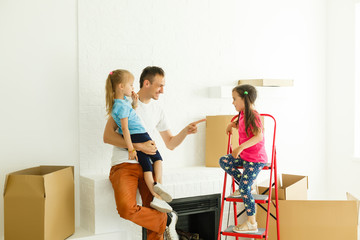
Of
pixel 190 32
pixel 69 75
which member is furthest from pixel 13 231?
pixel 190 32

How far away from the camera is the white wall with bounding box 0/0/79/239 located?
10.1 feet

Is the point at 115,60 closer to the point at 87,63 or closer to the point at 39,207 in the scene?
the point at 87,63

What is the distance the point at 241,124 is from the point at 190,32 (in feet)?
3.92

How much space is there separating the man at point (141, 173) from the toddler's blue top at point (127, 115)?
91 millimetres

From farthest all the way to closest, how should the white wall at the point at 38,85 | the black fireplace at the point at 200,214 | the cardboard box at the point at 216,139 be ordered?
the cardboard box at the point at 216,139 → the black fireplace at the point at 200,214 → the white wall at the point at 38,85

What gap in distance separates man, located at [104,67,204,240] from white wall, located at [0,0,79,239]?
0.46 m

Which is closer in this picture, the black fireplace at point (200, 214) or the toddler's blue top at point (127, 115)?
the toddler's blue top at point (127, 115)

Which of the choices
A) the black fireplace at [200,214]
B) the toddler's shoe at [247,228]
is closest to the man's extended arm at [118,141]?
the black fireplace at [200,214]

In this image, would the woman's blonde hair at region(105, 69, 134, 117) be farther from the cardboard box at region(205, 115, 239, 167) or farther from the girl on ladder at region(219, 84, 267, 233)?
the cardboard box at region(205, 115, 239, 167)

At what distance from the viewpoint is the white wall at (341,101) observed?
449 centimetres

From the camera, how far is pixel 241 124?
122 inches

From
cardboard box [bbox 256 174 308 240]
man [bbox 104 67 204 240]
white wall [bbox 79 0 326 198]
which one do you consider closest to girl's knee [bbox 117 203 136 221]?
man [bbox 104 67 204 240]

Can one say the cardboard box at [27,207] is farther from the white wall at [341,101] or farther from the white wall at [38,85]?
the white wall at [341,101]

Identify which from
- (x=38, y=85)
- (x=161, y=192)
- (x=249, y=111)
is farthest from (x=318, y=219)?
(x=38, y=85)
